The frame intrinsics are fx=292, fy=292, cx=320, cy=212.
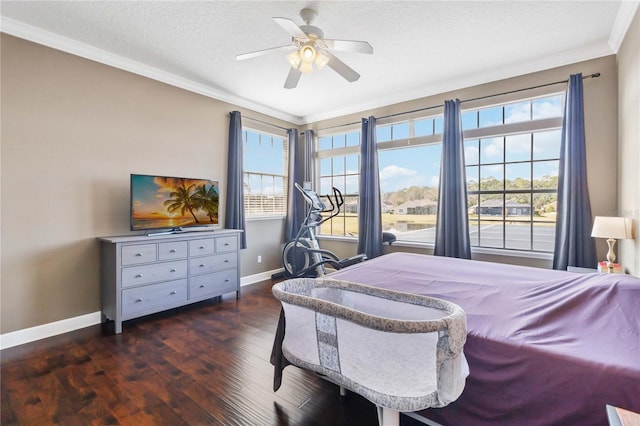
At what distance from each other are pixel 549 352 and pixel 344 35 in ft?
9.73

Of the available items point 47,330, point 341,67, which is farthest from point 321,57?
point 47,330

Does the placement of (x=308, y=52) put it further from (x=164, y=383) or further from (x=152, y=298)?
(x=152, y=298)

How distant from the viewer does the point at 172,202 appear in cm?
356

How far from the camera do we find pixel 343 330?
1.13 m

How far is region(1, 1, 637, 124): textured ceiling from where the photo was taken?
97.5 inches

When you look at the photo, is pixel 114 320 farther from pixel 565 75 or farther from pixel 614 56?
pixel 614 56

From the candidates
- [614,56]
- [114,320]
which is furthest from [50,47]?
[614,56]

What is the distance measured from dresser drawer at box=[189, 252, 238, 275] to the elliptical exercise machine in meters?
0.98

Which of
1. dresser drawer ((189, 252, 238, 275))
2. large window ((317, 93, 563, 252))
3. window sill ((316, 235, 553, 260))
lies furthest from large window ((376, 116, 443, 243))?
dresser drawer ((189, 252, 238, 275))

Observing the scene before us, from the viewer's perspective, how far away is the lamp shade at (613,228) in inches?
95.7

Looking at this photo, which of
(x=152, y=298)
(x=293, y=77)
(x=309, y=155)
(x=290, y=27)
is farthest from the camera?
(x=309, y=155)

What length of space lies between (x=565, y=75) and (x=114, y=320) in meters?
5.58

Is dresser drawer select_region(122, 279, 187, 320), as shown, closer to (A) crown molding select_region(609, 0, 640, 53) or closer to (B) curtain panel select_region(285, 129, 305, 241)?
(B) curtain panel select_region(285, 129, 305, 241)

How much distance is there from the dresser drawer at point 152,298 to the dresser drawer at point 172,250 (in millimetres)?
295
